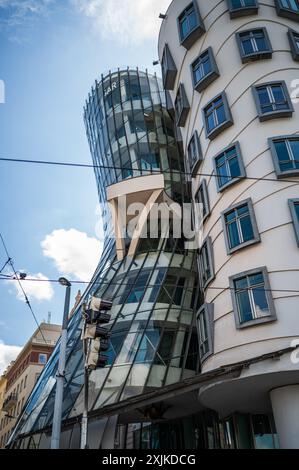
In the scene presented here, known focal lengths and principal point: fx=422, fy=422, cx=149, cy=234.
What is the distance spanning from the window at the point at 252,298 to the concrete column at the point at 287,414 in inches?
81.9

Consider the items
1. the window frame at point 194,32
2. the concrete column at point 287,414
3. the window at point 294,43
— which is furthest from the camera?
the window frame at point 194,32

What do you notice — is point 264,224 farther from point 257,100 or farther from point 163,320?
point 163,320

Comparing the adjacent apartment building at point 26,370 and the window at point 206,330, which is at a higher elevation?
the adjacent apartment building at point 26,370

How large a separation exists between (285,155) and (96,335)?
914 centimetres

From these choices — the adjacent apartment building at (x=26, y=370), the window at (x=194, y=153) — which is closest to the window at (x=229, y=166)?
the window at (x=194, y=153)

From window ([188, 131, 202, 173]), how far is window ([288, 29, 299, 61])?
4.88m

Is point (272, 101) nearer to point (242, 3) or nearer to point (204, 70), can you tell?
point (204, 70)

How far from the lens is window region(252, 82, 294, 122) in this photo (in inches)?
597

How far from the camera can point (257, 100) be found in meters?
15.8

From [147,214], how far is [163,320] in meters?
6.54

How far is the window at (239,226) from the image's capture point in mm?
13791

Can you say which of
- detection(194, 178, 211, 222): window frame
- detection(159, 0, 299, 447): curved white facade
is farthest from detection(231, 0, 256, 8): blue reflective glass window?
detection(194, 178, 211, 222): window frame

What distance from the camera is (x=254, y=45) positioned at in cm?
1720

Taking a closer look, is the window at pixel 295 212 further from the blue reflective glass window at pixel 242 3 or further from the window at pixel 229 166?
the blue reflective glass window at pixel 242 3
